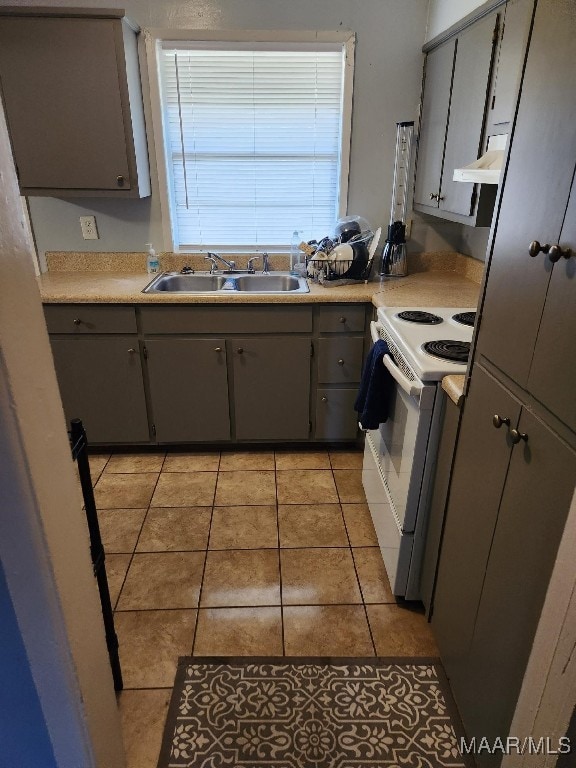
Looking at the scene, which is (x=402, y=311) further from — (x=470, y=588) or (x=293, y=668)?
(x=293, y=668)

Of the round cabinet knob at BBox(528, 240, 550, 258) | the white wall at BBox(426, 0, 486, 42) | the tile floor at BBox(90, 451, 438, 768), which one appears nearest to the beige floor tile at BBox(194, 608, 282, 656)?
the tile floor at BBox(90, 451, 438, 768)

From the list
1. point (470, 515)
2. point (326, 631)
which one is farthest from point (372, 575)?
point (470, 515)

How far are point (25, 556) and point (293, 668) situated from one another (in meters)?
1.24

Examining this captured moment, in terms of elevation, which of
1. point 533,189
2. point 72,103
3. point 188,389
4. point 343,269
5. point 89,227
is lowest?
point 188,389

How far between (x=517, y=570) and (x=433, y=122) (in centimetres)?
222

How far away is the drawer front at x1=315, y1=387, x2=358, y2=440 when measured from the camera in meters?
2.67

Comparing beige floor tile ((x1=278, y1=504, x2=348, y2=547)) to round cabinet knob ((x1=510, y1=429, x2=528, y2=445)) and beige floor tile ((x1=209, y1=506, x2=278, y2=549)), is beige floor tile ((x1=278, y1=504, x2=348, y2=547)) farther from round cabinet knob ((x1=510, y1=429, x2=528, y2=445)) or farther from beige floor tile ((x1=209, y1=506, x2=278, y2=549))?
round cabinet knob ((x1=510, y1=429, x2=528, y2=445))

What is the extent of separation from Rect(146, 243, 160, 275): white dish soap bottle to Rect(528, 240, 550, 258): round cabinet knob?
7.70ft

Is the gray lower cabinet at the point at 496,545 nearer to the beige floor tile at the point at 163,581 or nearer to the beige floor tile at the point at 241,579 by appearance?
the beige floor tile at the point at 241,579

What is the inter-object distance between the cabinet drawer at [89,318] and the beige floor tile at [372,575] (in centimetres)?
156

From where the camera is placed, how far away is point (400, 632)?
1730 mm

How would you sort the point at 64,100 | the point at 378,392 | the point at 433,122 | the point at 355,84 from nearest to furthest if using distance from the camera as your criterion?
the point at 378,392 → the point at 64,100 → the point at 433,122 → the point at 355,84

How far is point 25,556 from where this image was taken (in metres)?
0.64

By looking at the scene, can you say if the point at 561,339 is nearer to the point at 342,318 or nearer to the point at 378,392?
the point at 378,392
